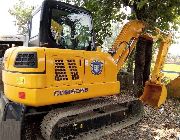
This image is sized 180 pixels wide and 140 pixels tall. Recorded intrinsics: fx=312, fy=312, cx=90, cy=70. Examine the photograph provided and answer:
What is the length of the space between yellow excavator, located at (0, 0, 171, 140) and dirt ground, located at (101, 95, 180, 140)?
225 millimetres

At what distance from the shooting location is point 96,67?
6227 millimetres

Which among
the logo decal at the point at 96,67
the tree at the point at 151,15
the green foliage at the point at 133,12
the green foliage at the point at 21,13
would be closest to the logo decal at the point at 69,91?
the logo decal at the point at 96,67

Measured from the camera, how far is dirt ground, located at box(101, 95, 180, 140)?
6801mm

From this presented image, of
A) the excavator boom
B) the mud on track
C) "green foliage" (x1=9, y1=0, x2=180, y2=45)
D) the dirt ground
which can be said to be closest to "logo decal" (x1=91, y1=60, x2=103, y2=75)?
the dirt ground

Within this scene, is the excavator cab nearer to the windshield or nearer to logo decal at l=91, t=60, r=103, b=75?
Result: the windshield

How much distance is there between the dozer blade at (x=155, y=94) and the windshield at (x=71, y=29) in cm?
353

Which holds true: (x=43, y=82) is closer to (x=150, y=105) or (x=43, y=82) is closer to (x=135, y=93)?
(x=150, y=105)

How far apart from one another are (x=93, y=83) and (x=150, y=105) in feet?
12.4

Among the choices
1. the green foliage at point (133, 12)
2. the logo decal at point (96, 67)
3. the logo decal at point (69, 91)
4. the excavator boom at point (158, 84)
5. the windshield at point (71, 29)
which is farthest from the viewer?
the green foliage at point (133, 12)

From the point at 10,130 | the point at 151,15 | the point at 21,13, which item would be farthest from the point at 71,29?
the point at 21,13

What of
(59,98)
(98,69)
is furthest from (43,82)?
(98,69)

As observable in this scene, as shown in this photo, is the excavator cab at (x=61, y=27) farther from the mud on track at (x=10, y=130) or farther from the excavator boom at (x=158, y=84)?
the excavator boom at (x=158, y=84)

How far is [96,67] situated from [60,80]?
972 mm

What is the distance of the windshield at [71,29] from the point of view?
5.83 metres
